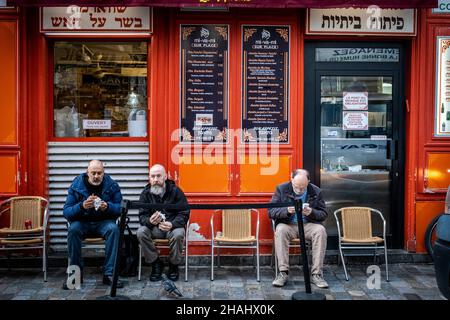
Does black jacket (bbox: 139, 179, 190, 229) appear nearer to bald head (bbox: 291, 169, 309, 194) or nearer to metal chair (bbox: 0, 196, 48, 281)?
metal chair (bbox: 0, 196, 48, 281)

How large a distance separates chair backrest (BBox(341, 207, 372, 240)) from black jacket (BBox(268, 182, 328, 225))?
0.42 meters

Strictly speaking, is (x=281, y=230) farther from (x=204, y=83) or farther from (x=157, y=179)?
(x=204, y=83)

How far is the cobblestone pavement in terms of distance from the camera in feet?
20.5

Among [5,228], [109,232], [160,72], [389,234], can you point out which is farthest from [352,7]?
[5,228]

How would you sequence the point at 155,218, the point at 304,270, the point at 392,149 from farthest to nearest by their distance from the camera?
the point at 392,149, the point at 155,218, the point at 304,270

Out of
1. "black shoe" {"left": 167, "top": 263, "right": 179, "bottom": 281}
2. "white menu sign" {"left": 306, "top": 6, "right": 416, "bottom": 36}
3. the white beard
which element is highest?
"white menu sign" {"left": 306, "top": 6, "right": 416, "bottom": 36}

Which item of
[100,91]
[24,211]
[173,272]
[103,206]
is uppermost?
[100,91]

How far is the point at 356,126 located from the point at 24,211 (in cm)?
445

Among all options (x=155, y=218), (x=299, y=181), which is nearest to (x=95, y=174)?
(x=155, y=218)

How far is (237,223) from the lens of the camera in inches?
290

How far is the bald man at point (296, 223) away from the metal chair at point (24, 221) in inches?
110

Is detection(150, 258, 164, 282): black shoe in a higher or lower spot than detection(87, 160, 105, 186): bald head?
lower

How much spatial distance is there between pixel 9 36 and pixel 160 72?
1.94 m

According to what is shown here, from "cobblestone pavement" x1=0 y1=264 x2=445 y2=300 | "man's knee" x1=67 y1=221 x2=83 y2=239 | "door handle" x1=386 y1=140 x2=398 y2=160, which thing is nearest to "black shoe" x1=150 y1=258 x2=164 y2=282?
"cobblestone pavement" x1=0 y1=264 x2=445 y2=300
